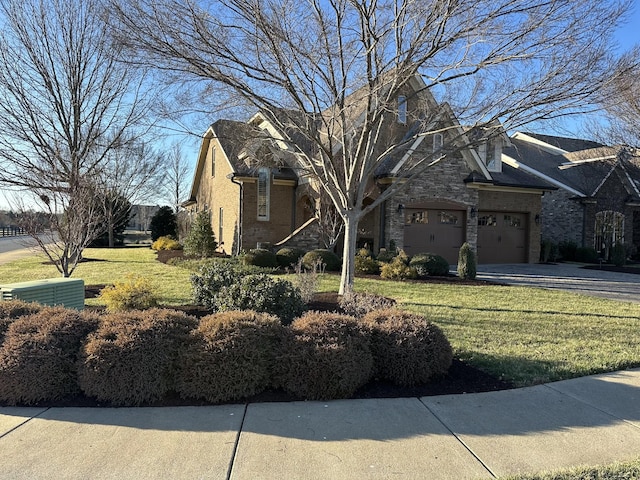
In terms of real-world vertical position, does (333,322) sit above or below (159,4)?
below

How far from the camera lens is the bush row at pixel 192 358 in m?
4.19

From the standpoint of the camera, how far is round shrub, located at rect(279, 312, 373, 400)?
441 centimetres

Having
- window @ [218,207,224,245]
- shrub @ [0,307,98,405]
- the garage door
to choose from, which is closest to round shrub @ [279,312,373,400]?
shrub @ [0,307,98,405]

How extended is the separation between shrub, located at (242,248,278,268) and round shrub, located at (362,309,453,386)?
34.9 ft

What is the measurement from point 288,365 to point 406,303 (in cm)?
555

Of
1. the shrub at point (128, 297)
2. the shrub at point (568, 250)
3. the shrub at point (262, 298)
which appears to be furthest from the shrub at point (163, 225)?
the shrub at point (262, 298)

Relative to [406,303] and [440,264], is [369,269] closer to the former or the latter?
[440,264]

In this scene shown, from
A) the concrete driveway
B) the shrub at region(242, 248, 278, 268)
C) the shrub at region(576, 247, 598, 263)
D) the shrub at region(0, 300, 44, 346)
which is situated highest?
the shrub at region(576, 247, 598, 263)

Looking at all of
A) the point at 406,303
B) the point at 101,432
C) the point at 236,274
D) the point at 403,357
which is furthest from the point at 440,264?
the point at 101,432

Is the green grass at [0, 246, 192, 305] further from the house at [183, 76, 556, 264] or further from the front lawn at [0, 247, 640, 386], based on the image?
the house at [183, 76, 556, 264]

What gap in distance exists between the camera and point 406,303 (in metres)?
9.59

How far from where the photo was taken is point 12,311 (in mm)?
5121

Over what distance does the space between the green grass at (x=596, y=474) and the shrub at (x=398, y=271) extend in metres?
10.4

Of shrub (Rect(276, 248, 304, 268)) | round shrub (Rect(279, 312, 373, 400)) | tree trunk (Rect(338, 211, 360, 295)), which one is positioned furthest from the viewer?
shrub (Rect(276, 248, 304, 268))
